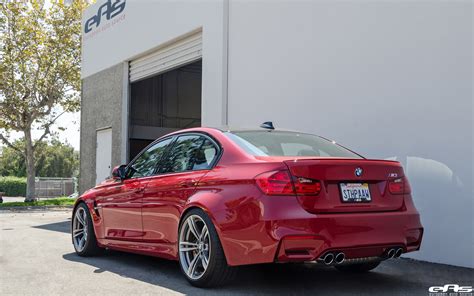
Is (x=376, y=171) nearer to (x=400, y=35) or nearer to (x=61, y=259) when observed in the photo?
(x=400, y=35)

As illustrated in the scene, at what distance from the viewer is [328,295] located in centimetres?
438

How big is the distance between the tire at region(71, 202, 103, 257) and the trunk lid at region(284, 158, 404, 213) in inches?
140

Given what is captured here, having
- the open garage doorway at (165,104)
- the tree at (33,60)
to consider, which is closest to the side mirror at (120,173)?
the open garage doorway at (165,104)

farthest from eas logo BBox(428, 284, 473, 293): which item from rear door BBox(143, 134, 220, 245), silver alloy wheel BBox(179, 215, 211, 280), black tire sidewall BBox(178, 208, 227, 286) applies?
rear door BBox(143, 134, 220, 245)

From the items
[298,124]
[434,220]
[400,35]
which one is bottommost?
[434,220]

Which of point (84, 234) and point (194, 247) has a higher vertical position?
point (194, 247)

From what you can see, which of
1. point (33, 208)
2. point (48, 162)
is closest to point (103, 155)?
point (33, 208)

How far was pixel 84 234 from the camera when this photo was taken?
700 centimetres

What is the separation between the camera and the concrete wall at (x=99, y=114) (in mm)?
15539

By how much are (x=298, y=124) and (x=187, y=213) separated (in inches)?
158

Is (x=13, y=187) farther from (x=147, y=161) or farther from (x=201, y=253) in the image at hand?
(x=201, y=253)

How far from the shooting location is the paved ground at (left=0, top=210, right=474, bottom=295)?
4641 mm

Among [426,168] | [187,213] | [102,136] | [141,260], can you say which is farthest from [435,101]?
→ [102,136]

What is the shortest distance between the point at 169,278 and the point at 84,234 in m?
2.19
